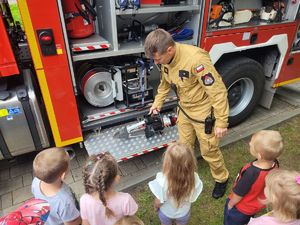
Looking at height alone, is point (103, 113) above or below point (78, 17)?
below

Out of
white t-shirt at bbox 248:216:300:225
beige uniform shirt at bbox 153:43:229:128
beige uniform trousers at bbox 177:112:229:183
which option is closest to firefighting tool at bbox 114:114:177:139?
beige uniform trousers at bbox 177:112:229:183

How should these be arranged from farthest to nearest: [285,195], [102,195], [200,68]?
[200,68], [102,195], [285,195]

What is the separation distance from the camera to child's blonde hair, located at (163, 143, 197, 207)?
1601 millimetres

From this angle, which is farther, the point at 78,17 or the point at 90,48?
the point at 78,17

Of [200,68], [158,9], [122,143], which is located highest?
[158,9]

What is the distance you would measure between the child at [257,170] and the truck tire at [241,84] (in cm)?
180

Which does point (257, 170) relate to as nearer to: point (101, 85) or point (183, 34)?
point (183, 34)

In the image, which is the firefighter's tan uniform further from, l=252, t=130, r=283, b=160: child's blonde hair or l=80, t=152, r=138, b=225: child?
l=80, t=152, r=138, b=225: child

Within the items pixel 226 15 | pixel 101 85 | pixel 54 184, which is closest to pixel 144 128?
pixel 101 85

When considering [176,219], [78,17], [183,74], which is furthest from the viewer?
[78,17]

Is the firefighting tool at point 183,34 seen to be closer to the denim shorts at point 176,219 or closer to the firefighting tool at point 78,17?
the firefighting tool at point 78,17

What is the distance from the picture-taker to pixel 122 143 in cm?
293

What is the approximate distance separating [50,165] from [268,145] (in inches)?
56.0

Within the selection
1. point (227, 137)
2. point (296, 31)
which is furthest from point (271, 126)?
point (296, 31)
